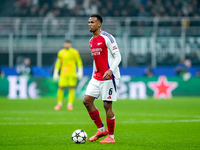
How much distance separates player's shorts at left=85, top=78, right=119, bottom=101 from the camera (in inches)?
291

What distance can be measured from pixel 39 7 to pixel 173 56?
971 cm

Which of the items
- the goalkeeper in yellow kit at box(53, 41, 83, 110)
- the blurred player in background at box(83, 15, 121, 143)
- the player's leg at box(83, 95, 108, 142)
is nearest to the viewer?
the blurred player in background at box(83, 15, 121, 143)

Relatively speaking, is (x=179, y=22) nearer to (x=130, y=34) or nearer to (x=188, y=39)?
(x=188, y=39)

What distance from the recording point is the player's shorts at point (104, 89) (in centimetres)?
738

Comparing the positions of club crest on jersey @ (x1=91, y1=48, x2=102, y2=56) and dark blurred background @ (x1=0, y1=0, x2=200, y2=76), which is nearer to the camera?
club crest on jersey @ (x1=91, y1=48, x2=102, y2=56)

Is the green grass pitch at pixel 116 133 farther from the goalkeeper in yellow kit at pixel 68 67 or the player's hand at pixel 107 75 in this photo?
the goalkeeper in yellow kit at pixel 68 67

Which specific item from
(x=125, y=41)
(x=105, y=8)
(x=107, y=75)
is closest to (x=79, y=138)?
(x=107, y=75)

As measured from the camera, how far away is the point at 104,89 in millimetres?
7406

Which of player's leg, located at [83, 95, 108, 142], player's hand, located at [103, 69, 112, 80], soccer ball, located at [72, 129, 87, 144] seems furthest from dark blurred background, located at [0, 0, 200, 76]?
soccer ball, located at [72, 129, 87, 144]

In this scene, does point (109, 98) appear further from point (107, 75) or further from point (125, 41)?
point (125, 41)

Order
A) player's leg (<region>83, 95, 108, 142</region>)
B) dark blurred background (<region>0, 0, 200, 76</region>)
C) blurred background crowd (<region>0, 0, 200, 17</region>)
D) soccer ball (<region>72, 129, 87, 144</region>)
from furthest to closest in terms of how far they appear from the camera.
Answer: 1. blurred background crowd (<region>0, 0, 200, 17</region>)
2. dark blurred background (<region>0, 0, 200, 76</region>)
3. player's leg (<region>83, 95, 108, 142</region>)
4. soccer ball (<region>72, 129, 87, 144</region>)

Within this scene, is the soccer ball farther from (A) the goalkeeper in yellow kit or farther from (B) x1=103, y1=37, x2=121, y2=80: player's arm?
(A) the goalkeeper in yellow kit

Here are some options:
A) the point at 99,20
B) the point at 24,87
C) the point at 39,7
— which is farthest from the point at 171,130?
the point at 39,7

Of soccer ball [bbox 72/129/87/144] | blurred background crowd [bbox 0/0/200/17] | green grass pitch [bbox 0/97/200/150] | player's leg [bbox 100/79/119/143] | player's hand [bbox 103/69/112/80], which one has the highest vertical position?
blurred background crowd [bbox 0/0/200/17]
